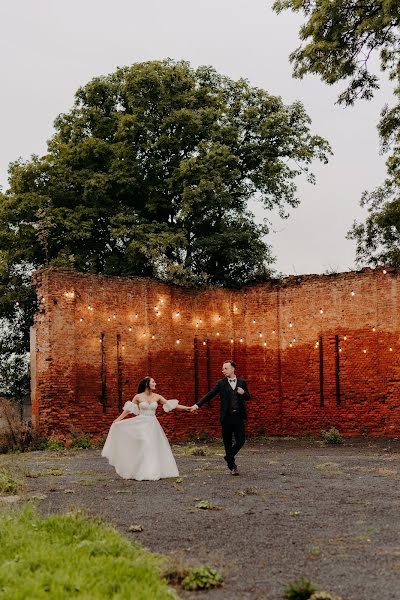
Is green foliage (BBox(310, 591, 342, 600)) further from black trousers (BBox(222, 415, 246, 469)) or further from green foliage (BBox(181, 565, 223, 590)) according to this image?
black trousers (BBox(222, 415, 246, 469))

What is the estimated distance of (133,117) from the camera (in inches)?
1000

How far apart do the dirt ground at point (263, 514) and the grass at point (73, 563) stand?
0.37 meters

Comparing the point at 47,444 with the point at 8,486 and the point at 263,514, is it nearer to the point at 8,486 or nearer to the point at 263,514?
the point at 8,486

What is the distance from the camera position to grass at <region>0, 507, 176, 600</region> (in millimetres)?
4570

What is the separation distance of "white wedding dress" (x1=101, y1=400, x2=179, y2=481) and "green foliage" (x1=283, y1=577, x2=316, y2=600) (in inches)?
280

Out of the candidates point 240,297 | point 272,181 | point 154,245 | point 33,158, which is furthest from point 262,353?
point 33,158

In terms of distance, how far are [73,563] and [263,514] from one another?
10.5 ft

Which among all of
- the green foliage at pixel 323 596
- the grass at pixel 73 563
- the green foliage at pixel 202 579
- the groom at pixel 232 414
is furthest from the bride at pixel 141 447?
the green foliage at pixel 323 596

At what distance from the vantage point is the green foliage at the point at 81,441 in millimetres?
19219

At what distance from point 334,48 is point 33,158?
558 inches

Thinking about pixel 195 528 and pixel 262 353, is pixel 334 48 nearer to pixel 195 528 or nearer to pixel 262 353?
pixel 262 353

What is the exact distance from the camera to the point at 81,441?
19328mm

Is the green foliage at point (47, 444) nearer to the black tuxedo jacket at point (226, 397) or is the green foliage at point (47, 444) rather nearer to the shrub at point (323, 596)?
the black tuxedo jacket at point (226, 397)

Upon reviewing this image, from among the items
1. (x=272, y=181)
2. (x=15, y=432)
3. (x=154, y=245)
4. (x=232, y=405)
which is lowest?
(x=15, y=432)
